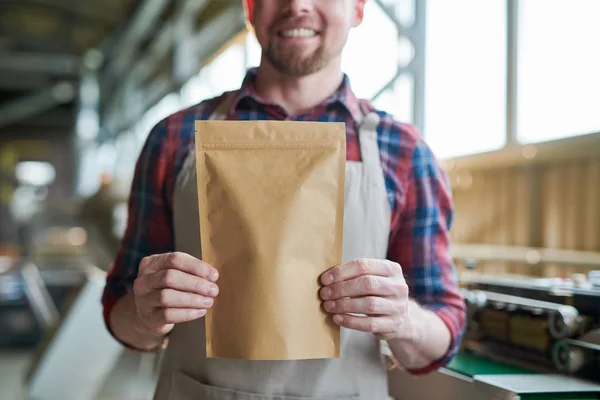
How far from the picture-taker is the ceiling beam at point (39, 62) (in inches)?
419

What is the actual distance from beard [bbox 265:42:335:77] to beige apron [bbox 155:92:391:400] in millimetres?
153

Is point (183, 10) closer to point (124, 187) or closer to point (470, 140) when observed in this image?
point (124, 187)

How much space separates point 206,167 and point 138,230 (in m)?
0.37

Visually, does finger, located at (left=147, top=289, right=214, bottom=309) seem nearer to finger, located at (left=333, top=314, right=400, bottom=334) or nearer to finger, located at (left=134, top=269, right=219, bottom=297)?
finger, located at (left=134, top=269, right=219, bottom=297)

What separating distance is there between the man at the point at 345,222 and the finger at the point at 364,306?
0.02 m

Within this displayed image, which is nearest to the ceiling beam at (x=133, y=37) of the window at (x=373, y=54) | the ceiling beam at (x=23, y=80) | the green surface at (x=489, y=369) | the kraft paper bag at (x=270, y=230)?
the ceiling beam at (x=23, y=80)

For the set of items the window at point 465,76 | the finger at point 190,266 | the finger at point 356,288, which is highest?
the window at point 465,76

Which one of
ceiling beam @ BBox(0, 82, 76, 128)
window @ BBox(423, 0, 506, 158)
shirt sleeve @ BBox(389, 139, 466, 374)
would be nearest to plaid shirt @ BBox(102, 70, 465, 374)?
shirt sleeve @ BBox(389, 139, 466, 374)

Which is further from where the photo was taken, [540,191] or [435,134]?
[435,134]

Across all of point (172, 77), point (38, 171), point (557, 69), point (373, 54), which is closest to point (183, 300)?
point (557, 69)

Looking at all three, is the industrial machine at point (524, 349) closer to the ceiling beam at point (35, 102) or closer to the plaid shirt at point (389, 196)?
the plaid shirt at point (389, 196)

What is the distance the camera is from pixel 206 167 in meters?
0.94

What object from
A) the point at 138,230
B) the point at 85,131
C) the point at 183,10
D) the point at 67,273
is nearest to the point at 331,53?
the point at 138,230

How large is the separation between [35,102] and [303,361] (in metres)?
13.9
